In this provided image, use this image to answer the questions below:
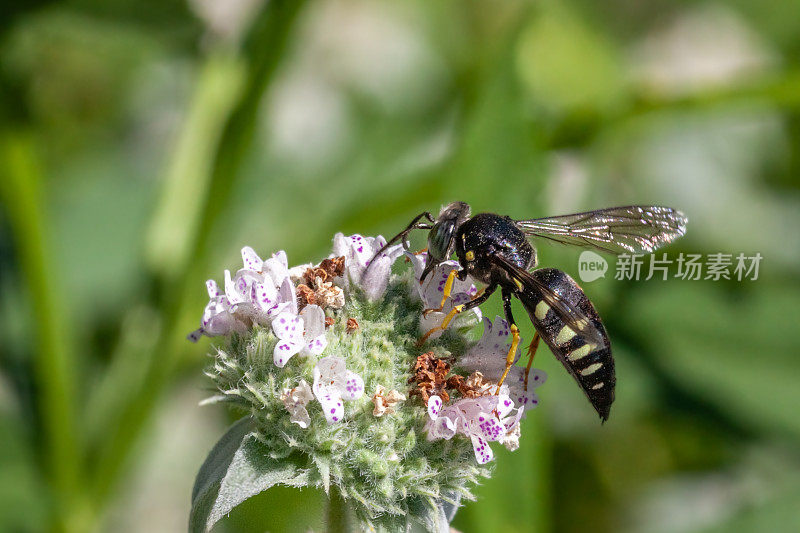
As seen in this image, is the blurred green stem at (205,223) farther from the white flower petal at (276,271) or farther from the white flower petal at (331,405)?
the white flower petal at (331,405)

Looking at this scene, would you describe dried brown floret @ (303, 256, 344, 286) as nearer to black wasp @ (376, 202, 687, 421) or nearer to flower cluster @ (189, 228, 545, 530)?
flower cluster @ (189, 228, 545, 530)

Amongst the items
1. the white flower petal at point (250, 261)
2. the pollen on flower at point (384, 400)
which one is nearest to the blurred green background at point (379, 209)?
the pollen on flower at point (384, 400)

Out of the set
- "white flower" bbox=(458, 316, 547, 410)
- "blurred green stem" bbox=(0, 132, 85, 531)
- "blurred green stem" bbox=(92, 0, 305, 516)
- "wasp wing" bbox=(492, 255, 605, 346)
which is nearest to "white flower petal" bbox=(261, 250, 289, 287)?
"white flower" bbox=(458, 316, 547, 410)

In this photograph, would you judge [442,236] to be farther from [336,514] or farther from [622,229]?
[622,229]

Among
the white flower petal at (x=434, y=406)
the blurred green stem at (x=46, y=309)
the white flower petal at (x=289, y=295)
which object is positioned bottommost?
the white flower petal at (x=434, y=406)

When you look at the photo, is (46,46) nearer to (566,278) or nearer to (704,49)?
(566,278)
